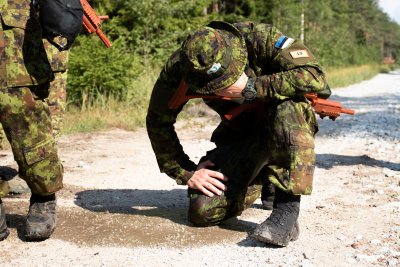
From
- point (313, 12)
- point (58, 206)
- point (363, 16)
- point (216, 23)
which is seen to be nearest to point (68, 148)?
point (58, 206)

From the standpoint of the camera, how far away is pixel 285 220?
9.21 ft

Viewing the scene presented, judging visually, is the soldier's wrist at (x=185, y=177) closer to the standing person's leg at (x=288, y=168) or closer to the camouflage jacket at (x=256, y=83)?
the camouflage jacket at (x=256, y=83)

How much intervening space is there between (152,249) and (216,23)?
1.21 meters

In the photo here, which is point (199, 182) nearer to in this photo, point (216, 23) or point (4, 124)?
point (216, 23)

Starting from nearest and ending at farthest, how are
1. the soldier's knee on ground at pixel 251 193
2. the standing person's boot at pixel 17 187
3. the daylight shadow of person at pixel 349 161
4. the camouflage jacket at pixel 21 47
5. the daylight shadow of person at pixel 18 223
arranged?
the camouflage jacket at pixel 21 47 < the daylight shadow of person at pixel 18 223 < the soldier's knee on ground at pixel 251 193 < the standing person's boot at pixel 17 187 < the daylight shadow of person at pixel 349 161

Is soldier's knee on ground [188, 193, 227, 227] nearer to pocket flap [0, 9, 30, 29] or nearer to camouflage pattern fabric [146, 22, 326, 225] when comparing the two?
camouflage pattern fabric [146, 22, 326, 225]

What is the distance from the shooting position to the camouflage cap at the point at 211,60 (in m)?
2.67

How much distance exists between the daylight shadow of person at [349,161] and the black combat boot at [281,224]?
88.9 inches

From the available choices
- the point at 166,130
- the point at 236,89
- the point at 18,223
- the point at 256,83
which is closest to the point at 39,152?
the point at 18,223

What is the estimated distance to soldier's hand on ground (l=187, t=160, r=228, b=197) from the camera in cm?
319

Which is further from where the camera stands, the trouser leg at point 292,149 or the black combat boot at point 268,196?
the black combat boot at point 268,196

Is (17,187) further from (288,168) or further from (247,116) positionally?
(288,168)

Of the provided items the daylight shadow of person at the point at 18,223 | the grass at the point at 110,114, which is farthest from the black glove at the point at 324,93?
the grass at the point at 110,114

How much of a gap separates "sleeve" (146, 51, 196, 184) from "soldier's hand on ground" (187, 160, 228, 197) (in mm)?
50
